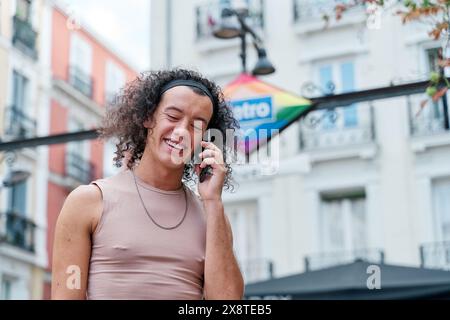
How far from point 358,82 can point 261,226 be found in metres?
3.44

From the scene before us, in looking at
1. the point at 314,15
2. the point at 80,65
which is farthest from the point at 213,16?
the point at 80,65

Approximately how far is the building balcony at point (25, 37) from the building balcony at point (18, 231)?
4.04 metres

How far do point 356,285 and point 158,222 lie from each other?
221 inches

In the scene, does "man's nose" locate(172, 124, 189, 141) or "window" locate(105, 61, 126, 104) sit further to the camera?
"window" locate(105, 61, 126, 104)

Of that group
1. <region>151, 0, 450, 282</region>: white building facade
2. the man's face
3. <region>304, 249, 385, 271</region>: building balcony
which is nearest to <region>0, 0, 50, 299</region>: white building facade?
<region>151, 0, 450, 282</region>: white building facade

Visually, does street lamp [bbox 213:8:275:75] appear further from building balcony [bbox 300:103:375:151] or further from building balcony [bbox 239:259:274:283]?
building balcony [bbox 239:259:274:283]

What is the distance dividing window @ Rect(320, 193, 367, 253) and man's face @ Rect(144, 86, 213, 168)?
14.8 m

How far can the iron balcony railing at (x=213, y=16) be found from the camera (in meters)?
18.8

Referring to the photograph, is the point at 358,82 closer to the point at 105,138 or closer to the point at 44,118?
the point at 44,118

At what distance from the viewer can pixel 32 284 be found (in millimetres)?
21203

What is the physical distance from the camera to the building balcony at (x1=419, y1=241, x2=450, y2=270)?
15508 millimetres

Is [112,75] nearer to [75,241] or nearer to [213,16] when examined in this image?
[213,16]

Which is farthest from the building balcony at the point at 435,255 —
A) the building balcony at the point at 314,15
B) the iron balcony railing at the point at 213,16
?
the iron balcony railing at the point at 213,16

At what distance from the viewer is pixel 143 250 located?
1.88 metres
